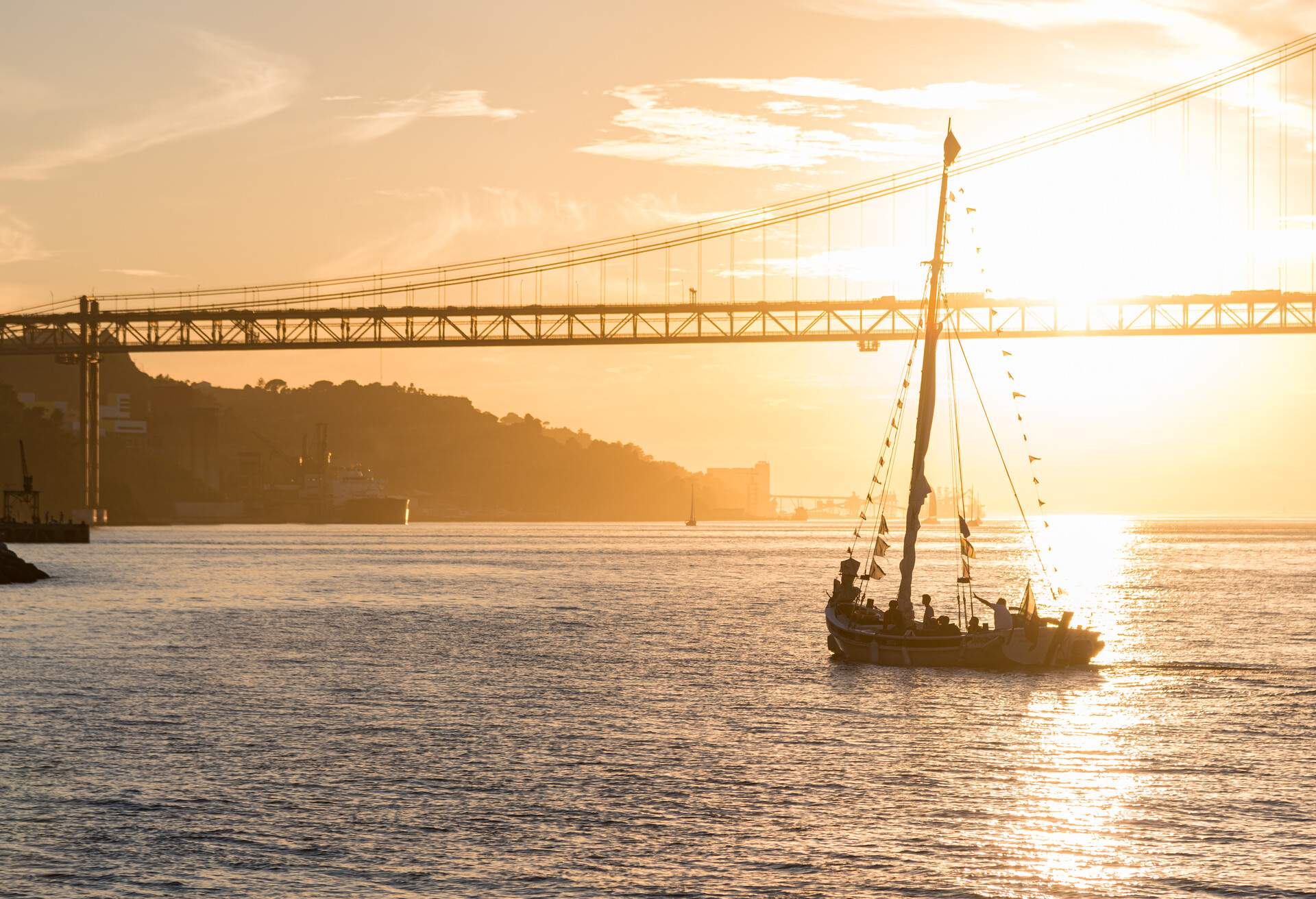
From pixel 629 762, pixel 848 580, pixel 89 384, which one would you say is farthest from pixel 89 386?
pixel 629 762

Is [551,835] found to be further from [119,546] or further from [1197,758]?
[119,546]

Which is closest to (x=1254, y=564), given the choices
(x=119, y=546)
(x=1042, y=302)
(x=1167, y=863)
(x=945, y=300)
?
(x=1042, y=302)

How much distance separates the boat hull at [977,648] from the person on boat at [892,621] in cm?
22

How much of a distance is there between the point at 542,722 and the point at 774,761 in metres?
6.75

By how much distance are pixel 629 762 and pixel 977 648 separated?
17986 millimetres

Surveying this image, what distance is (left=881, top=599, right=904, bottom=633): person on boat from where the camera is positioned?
43406 mm

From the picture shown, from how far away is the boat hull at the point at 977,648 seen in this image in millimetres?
42406

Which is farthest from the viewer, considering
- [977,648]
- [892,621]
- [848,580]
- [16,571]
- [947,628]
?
[16,571]

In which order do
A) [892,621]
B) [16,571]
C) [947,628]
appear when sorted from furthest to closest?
[16,571] → [892,621] → [947,628]

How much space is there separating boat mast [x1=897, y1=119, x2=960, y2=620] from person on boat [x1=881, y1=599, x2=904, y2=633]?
30 cm

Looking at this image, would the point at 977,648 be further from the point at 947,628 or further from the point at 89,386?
the point at 89,386

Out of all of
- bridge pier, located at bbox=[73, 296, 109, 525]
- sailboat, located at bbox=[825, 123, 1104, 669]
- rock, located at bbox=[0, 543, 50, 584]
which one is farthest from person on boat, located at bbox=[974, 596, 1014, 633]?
bridge pier, located at bbox=[73, 296, 109, 525]

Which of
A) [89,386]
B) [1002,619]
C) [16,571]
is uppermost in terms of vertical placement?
[89,386]

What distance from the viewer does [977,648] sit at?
42.6 m
